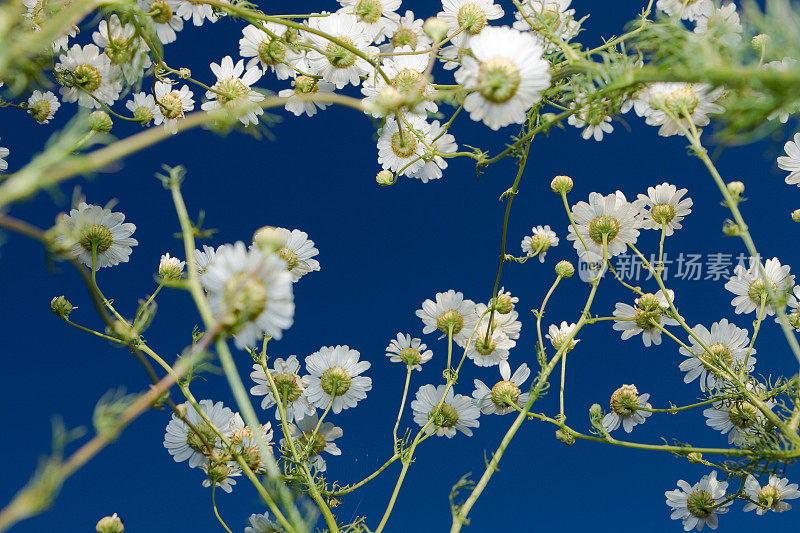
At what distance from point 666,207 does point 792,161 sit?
174 millimetres

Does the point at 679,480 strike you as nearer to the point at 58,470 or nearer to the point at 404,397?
the point at 404,397

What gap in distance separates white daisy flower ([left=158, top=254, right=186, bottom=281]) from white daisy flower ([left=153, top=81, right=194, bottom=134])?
0.69 feet

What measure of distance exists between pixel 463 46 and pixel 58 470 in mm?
805

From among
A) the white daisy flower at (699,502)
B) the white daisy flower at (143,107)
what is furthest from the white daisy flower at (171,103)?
the white daisy flower at (699,502)

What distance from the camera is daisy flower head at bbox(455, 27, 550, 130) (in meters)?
0.46

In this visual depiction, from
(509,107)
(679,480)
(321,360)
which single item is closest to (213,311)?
(509,107)

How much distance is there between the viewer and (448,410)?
0.88 meters

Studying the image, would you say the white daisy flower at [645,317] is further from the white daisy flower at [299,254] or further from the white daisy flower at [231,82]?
the white daisy flower at [231,82]

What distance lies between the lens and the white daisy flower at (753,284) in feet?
2.94

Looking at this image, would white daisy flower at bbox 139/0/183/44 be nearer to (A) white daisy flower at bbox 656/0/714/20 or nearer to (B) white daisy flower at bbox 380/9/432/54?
(B) white daisy flower at bbox 380/9/432/54

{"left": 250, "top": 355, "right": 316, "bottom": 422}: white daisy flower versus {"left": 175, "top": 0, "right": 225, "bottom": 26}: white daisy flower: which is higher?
{"left": 175, "top": 0, "right": 225, "bottom": 26}: white daisy flower

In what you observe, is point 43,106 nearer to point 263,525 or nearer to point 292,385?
point 292,385

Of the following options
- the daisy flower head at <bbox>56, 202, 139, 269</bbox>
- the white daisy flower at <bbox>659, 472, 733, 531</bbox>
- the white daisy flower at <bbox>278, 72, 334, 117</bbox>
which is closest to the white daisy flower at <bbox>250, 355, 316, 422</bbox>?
the daisy flower head at <bbox>56, 202, 139, 269</bbox>

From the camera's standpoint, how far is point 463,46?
91 centimetres
